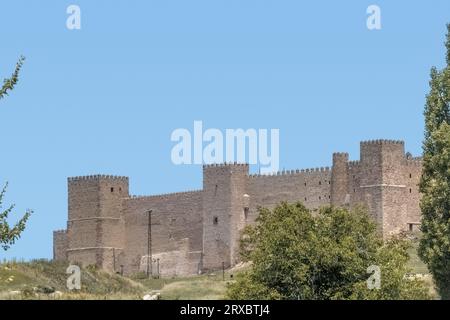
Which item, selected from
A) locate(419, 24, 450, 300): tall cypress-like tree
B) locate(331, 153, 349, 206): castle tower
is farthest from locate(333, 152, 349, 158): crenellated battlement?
locate(419, 24, 450, 300): tall cypress-like tree

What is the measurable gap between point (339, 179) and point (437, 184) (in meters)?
27.1

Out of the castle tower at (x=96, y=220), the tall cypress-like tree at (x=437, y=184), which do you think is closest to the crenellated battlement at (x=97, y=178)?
the castle tower at (x=96, y=220)

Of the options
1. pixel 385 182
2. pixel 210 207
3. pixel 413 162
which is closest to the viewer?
pixel 385 182

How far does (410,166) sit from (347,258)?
35.0 metres

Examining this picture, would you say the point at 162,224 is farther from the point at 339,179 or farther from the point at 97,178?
A: the point at 339,179

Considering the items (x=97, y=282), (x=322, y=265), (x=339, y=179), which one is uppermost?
(x=339, y=179)

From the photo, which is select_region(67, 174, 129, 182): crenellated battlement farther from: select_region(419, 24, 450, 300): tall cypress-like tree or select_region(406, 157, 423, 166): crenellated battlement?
select_region(419, 24, 450, 300): tall cypress-like tree

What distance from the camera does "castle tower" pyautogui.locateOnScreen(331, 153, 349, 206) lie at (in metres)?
73.6

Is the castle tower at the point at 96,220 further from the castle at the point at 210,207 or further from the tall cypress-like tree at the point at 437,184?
the tall cypress-like tree at the point at 437,184

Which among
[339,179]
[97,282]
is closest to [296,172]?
[339,179]

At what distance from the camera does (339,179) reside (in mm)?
74000

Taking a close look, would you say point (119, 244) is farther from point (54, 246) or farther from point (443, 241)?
point (443, 241)

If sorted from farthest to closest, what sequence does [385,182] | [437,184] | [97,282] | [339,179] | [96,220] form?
[96,220]
[339,179]
[385,182]
[97,282]
[437,184]
